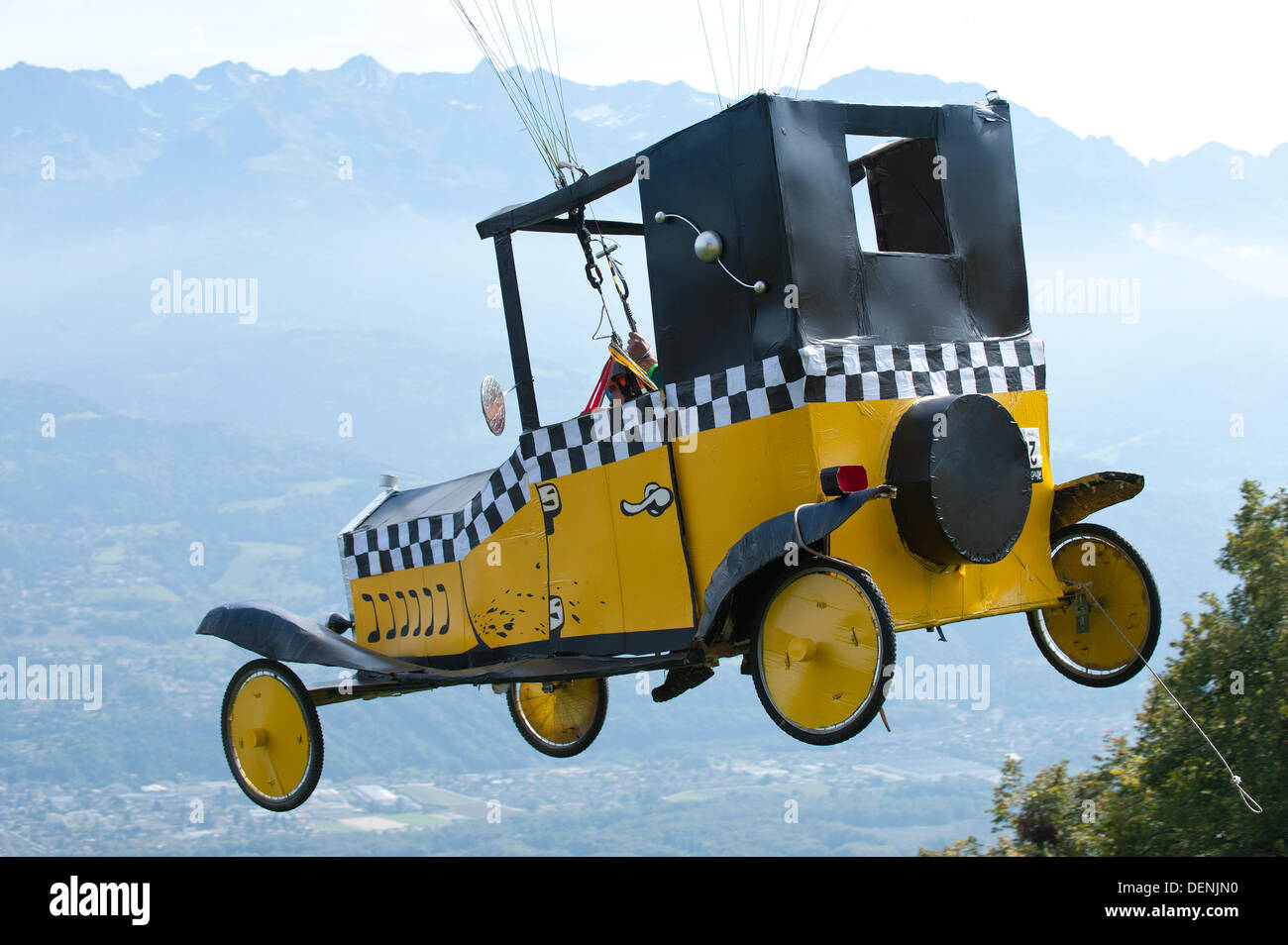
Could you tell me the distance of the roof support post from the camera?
813 cm

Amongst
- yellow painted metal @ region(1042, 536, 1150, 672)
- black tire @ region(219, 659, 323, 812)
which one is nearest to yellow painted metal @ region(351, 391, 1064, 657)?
yellow painted metal @ region(1042, 536, 1150, 672)

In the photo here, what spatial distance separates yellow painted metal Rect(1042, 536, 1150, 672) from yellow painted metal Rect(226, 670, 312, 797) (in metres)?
4.96

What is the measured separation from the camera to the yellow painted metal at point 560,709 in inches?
407

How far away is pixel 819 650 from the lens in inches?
246

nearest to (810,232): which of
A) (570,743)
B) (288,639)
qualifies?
(288,639)

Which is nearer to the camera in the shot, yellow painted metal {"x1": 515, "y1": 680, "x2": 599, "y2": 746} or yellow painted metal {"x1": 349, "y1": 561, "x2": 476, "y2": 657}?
yellow painted metal {"x1": 349, "y1": 561, "x2": 476, "y2": 657}

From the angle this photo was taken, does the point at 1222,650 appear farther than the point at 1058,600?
Yes

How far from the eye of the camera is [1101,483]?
7.46m

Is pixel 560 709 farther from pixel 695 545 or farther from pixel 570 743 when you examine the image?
pixel 695 545

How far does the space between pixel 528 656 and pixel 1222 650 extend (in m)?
16.3

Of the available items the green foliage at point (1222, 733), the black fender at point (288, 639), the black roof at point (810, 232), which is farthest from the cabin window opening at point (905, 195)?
the green foliage at point (1222, 733)

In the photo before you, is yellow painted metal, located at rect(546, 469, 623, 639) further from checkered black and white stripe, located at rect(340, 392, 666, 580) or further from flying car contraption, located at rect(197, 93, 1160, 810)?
checkered black and white stripe, located at rect(340, 392, 666, 580)

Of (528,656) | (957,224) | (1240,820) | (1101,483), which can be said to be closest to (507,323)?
(528,656)
